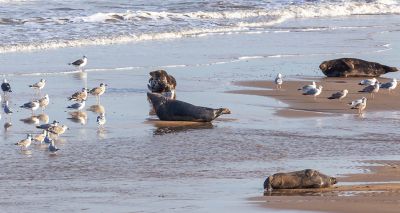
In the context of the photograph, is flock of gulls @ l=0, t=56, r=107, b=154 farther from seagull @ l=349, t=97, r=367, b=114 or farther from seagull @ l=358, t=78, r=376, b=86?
seagull @ l=358, t=78, r=376, b=86

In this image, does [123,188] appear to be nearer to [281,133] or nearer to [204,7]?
[281,133]

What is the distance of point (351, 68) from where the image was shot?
20.5 metres

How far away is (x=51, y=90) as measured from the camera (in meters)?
18.0

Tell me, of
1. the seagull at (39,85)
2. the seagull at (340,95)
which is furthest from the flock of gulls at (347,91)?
the seagull at (39,85)

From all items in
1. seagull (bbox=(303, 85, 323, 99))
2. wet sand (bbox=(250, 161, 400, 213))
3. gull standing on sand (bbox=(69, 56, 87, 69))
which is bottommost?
gull standing on sand (bbox=(69, 56, 87, 69))

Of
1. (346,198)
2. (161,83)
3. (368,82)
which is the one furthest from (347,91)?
(346,198)

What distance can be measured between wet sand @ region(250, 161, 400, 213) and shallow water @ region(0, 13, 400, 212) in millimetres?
314

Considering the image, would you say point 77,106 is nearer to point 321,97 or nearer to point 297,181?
point 321,97

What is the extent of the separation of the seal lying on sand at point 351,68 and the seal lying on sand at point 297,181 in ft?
34.3

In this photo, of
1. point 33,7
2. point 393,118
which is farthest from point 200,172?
point 33,7

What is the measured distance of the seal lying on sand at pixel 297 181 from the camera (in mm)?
9953

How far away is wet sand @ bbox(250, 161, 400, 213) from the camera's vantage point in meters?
9.04

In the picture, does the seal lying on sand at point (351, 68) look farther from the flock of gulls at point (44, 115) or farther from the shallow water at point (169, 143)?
the flock of gulls at point (44, 115)

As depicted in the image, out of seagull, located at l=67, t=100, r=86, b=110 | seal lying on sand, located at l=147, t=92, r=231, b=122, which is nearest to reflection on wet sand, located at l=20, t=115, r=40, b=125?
seagull, located at l=67, t=100, r=86, b=110
